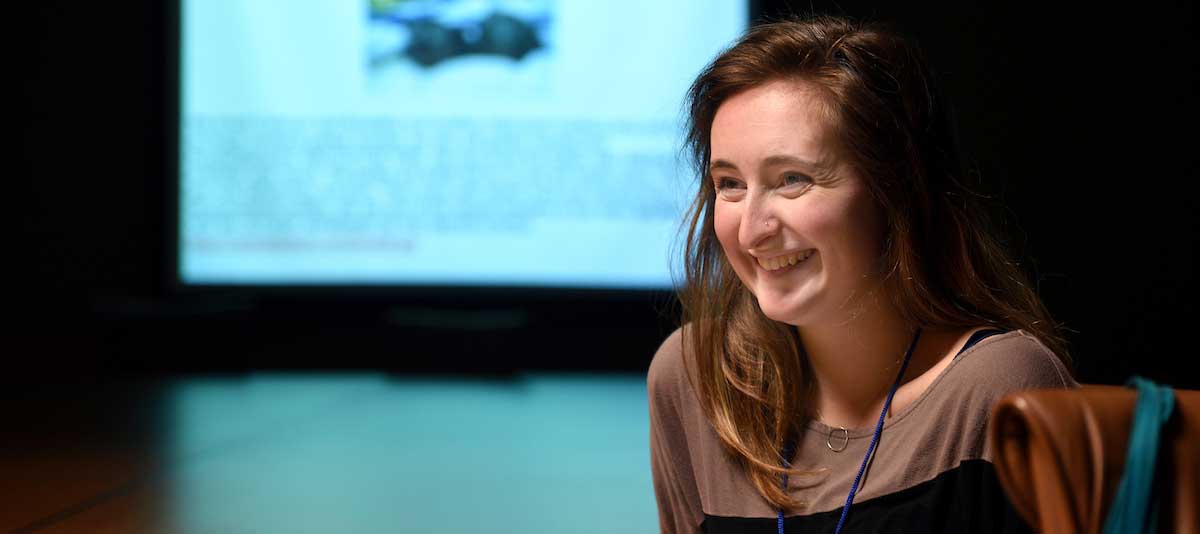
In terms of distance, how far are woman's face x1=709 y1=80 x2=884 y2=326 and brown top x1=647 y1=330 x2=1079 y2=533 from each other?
0.53 feet

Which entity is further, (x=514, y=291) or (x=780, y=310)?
(x=514, y=291)

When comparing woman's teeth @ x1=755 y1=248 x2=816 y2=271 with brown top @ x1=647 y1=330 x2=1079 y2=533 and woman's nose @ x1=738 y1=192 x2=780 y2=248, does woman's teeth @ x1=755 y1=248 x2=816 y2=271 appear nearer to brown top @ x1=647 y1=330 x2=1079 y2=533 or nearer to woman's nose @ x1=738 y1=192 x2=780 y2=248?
woman's nose @ x1=738 y1=192 x2=780 y2=248

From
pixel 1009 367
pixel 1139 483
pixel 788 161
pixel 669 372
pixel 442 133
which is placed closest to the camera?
pixel 1139 483

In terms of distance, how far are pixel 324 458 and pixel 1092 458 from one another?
7.76 ft

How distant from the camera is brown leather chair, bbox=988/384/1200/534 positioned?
0.79 m

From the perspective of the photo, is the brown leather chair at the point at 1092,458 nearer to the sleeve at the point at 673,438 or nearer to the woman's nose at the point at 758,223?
the woman's nose at the point at 758,223

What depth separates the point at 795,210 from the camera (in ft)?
4.33

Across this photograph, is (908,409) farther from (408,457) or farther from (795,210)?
(408,457)

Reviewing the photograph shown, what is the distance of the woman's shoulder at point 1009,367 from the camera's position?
1206 mm

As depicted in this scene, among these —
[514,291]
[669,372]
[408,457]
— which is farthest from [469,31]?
[669,372]

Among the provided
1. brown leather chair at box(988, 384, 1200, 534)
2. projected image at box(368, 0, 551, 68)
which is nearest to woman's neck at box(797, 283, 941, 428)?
brown leather chair at box(988, 384, 1200, 534)

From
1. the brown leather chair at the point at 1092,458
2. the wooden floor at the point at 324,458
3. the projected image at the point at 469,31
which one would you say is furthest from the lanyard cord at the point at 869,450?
the projected image at the point at 469,31

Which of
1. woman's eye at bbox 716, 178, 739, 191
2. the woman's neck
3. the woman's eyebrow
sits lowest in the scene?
the woman's neck

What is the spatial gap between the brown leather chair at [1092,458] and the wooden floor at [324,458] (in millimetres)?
1506
